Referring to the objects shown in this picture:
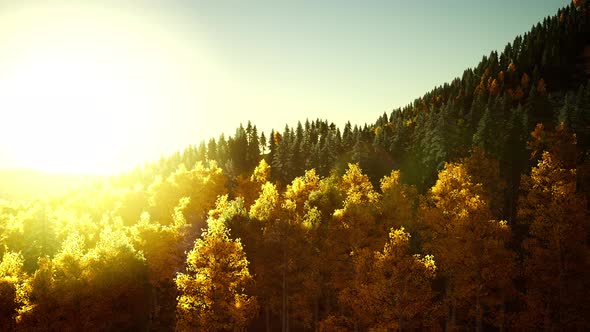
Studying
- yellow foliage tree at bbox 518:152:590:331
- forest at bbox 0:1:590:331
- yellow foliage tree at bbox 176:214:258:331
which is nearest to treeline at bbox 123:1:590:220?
forest at bbox 0:1:590:331

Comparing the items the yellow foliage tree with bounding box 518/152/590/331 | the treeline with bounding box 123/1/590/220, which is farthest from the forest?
the treeline with bounding box 123/1/590/220

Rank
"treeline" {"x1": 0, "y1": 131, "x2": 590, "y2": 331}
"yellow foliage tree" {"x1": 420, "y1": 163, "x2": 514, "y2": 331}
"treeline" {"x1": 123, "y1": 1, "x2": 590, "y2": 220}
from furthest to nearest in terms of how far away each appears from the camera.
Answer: "treeline" {"x1": 123, "y1": 1, "x2": 590, "y2": 220} < "yellow foliage tree" {"x1": 420, "y1": 163, "x2": 514, "y2": 331} < "treeline" {"x1": 0, "y1": 131, "x2": 590, "y2": 331}

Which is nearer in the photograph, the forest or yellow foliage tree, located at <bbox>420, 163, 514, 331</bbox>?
the forest

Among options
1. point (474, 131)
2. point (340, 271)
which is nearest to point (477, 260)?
point (340, 271)

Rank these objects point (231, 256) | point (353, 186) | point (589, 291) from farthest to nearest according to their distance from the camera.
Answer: point (353, 186), point (231, 256), point (589, 291)

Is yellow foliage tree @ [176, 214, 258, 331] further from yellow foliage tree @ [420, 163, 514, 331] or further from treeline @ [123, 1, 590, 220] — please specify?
treeline @ [123, 1, 590, 220]

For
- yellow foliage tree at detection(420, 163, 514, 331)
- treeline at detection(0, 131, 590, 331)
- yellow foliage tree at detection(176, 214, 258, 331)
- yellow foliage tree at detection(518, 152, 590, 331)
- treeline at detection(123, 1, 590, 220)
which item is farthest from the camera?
treeline at detection(123, 1, 590, 220)

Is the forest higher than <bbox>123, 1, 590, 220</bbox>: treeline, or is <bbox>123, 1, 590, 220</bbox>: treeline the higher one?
<bbox>123, 1, 590, 220</bbox>: treeline

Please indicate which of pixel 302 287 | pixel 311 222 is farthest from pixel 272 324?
pixel 311 222

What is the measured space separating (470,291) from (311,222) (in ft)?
44.1

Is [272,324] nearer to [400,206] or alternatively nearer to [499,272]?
[400,206]

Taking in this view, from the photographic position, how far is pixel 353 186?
46.2 metres

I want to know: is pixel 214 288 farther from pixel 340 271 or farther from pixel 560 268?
pixel 560 268

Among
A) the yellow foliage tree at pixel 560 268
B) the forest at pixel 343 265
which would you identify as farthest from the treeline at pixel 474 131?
the yellow foliage tree at pixel 560 268
